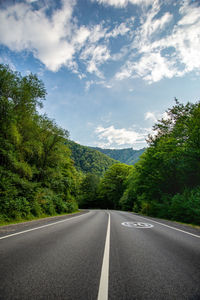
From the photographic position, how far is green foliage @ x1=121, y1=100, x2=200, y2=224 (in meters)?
11.7

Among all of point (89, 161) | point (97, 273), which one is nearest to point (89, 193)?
point (89, 161)

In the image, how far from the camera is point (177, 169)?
1401cm

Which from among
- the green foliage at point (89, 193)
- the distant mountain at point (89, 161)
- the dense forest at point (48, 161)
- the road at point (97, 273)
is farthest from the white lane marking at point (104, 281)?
the distant mountain at point (89, 161)

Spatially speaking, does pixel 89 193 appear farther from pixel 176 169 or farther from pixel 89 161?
pixel 176 169

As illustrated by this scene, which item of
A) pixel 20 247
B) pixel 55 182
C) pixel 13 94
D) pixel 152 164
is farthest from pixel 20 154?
pixel 152 164

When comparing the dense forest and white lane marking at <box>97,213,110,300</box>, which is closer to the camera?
white lane marking at <box>97,213,110,300</box>

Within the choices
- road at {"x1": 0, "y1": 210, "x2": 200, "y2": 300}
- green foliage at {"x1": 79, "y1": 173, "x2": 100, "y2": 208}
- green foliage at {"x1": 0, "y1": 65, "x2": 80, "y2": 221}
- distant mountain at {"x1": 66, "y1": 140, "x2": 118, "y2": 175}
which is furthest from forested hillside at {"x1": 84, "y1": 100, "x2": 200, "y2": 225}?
distant mountain at {"x1": 66, "y1": 140, "x2": 118, "y2": 175}

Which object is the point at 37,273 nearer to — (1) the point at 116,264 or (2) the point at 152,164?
(1) the point at 116,264

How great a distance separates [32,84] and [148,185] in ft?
58.1

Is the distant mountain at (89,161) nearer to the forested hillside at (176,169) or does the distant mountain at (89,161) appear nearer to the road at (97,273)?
the forested hillside at (176,169)

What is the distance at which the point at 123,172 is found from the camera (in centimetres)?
4747

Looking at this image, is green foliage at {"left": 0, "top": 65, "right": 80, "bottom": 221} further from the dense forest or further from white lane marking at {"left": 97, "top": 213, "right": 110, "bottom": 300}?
white lane marking at {"left": 97, "top": 213, "right": 110, "bottom": 300}

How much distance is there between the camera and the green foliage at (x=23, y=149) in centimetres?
1062

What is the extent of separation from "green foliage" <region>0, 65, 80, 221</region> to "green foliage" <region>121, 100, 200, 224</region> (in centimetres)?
1160
